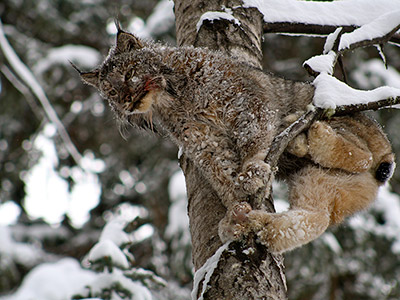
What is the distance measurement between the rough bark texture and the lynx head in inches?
16.4

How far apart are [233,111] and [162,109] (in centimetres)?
51

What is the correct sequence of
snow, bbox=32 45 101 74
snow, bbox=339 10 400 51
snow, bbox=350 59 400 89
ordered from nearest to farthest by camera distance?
1. snow, bbox=339 10 400 51
2. snow, bbox=350 59 400 89
3. snow, bbox=32 45 101 74

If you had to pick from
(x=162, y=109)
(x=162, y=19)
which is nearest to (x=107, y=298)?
(x=162, y=109)

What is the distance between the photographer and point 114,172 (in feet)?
28.4

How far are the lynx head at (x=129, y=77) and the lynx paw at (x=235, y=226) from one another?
109 centimetres

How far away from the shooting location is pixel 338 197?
3203 millimetres

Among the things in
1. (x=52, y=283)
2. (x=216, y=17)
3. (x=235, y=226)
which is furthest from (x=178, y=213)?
(x=235, y=226)

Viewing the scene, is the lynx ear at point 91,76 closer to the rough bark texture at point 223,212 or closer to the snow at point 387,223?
the rough bark texture at point 223,212

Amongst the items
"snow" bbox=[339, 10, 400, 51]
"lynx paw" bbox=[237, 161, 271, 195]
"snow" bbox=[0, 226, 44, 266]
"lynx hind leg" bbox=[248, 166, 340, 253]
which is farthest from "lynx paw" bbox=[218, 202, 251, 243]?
"snow" bbox=[0, 226, 44, 266]

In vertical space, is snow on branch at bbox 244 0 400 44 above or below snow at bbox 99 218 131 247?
above

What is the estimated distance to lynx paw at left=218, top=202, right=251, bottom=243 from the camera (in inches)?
96.7

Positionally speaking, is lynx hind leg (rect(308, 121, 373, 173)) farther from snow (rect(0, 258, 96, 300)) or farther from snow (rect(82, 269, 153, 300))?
snow (rect(0, 258, 96, 300))

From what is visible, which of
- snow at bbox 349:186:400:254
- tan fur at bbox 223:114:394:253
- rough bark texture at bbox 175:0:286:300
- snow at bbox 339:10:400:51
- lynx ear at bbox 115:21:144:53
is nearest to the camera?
rough bark texture at bbox 175:0:286:300

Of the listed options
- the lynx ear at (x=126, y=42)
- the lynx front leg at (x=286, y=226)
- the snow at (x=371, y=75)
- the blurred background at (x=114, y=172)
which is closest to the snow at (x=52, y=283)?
the blurred background at (x=114, y=172)
